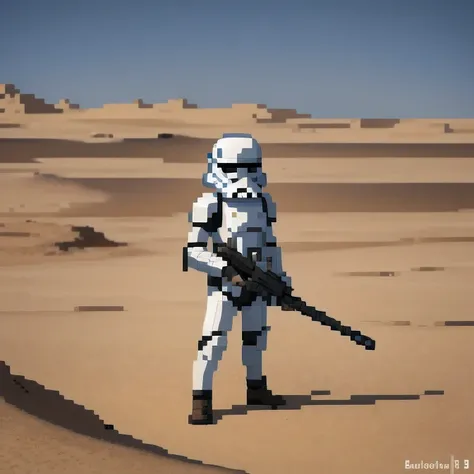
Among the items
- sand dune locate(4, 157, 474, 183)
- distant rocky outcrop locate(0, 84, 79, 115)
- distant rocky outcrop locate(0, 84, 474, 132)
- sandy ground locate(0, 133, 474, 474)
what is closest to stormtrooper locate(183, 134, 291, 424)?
sandy ground locate(0, 133, 474, 474)

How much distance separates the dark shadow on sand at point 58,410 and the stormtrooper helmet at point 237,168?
2.06m

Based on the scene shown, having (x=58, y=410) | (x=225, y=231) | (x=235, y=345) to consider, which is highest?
(x=225, y=231)

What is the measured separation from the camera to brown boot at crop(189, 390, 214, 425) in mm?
8984

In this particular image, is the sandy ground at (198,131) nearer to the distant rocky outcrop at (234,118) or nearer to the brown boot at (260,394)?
the distant rocky outcrop at (234,118)

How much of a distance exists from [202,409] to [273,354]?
3.15 m

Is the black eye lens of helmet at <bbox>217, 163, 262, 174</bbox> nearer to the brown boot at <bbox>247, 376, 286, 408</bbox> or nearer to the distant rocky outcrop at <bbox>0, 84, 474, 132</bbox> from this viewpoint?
the brown boot at <bbox>247, 376, 286, 408</bbox>

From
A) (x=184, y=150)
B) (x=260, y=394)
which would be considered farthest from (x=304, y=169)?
(x=260, y=394)

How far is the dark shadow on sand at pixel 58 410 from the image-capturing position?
8.21 meters

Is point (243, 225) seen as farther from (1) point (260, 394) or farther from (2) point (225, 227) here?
(1) point (260, 394)

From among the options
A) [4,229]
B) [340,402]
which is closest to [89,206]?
[4,229]

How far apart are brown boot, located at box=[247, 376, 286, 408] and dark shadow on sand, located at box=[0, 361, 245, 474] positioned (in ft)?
4.26

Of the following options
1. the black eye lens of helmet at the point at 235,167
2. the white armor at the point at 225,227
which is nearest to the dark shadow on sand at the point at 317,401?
the white armor at the point at 225,227

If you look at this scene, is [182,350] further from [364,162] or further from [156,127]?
[156,127]

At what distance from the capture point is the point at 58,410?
9016mm
